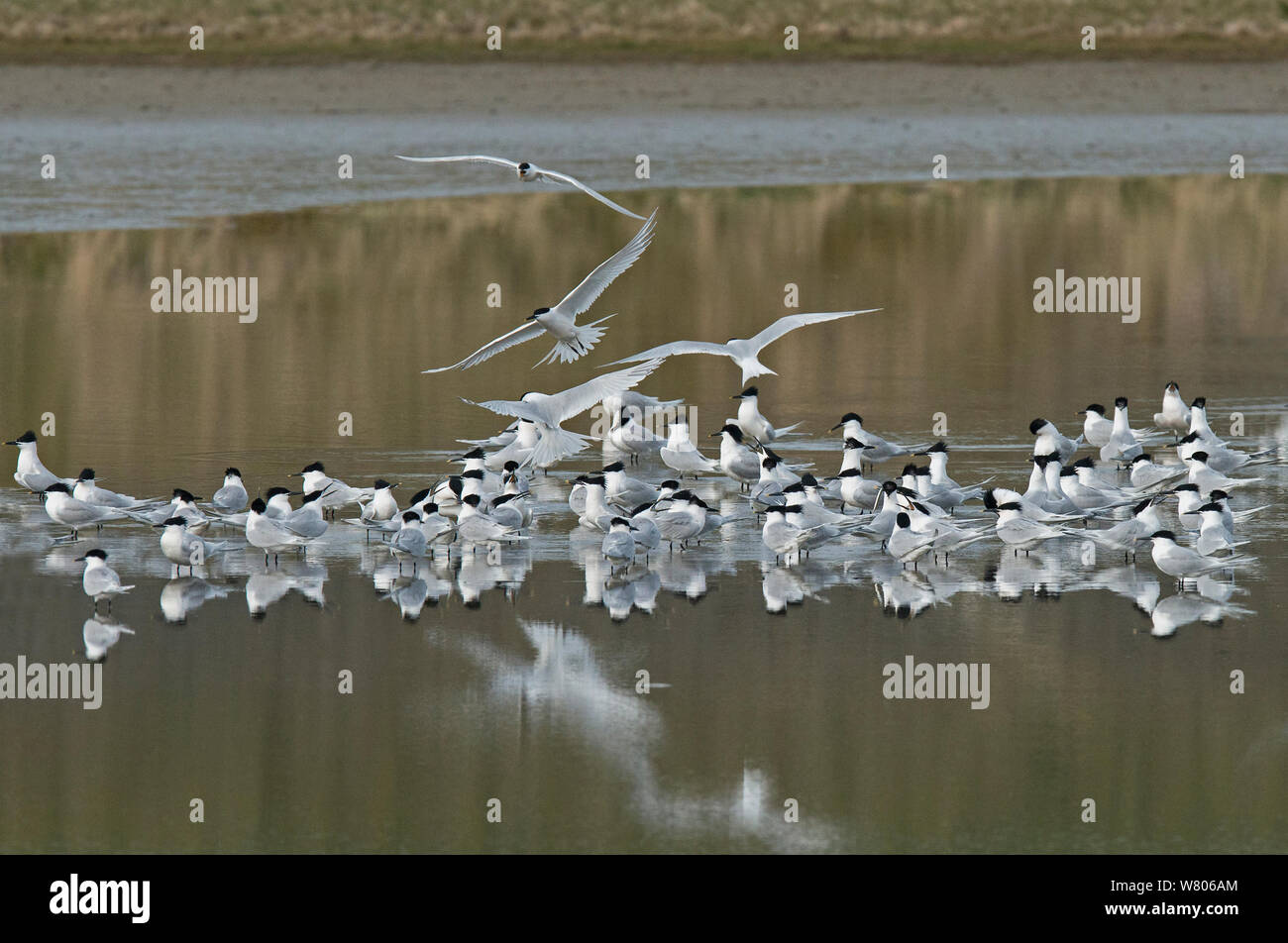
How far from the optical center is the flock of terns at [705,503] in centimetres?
1100

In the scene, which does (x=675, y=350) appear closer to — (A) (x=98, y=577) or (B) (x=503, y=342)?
(B) (x=503, y=342)

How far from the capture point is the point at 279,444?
14352mm

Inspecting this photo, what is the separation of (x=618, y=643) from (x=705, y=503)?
303cm

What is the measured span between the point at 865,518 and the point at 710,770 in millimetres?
3845

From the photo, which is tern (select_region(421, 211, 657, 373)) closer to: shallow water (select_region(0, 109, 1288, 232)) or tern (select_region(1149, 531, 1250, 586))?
tern (select_region(1149, 531, 1250, 586))

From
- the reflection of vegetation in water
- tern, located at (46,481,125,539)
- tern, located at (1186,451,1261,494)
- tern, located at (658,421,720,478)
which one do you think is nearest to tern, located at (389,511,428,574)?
tern, located at (46,481,125,539)

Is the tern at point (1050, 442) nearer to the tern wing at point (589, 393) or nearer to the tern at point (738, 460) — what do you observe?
the tern at point (738, 460)

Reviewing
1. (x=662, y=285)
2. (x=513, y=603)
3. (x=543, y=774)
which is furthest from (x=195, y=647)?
(x=662, y=285)

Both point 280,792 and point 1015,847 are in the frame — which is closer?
point 1015,847

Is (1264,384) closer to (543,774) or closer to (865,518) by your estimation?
(865,518)

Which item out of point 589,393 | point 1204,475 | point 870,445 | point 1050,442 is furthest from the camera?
point 870,445

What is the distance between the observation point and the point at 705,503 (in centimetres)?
1252

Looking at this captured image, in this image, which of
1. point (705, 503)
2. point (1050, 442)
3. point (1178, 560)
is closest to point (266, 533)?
point (705, 503)

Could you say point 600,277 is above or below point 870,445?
above
